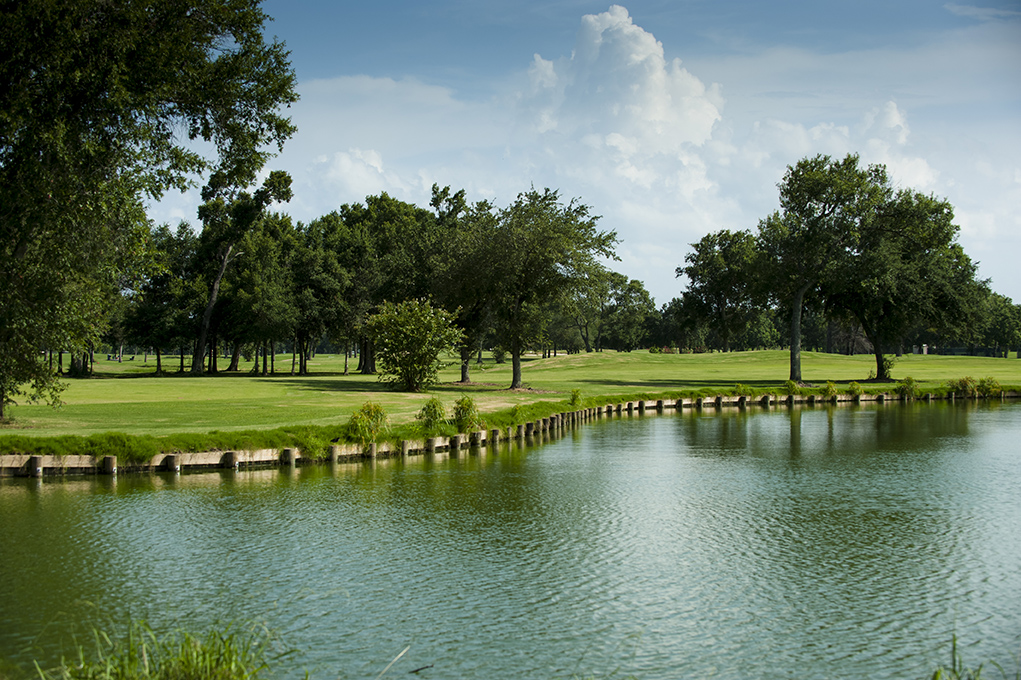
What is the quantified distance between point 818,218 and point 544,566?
4852cm

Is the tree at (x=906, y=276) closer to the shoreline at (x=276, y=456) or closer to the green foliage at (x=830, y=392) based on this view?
the green foliage at (x=830, y=392)

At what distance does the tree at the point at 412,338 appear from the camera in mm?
44062

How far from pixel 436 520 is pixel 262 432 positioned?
366 inches

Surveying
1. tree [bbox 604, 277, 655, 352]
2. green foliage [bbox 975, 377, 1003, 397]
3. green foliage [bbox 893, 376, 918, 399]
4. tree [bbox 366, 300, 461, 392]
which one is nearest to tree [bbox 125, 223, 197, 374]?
tree [bbox 366, 300, 461, 392]

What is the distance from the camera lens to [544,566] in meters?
12.9

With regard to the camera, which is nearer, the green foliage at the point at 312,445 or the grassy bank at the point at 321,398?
the grassy bank at the point at 321,398

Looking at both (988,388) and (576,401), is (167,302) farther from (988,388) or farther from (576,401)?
(988,388)

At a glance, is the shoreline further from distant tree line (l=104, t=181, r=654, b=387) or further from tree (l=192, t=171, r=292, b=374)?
tree (l=192, t=171, r=292, b=374)

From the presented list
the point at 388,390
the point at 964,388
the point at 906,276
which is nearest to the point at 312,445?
the point at 388,390

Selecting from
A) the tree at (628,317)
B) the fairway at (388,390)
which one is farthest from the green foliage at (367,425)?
the tree at (628,317)

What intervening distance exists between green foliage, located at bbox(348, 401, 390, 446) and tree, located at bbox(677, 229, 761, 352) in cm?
A: 7485

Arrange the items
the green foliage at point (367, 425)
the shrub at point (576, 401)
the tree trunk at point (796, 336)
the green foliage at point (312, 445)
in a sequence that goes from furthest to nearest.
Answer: the tree trunk at point (796, 336), the shrub at point (576, 401), the green foliage at point (367, 425), the green foliage at point (312, 445)

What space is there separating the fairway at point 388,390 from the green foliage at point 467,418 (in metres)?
2.21

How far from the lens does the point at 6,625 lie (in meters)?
9.81
